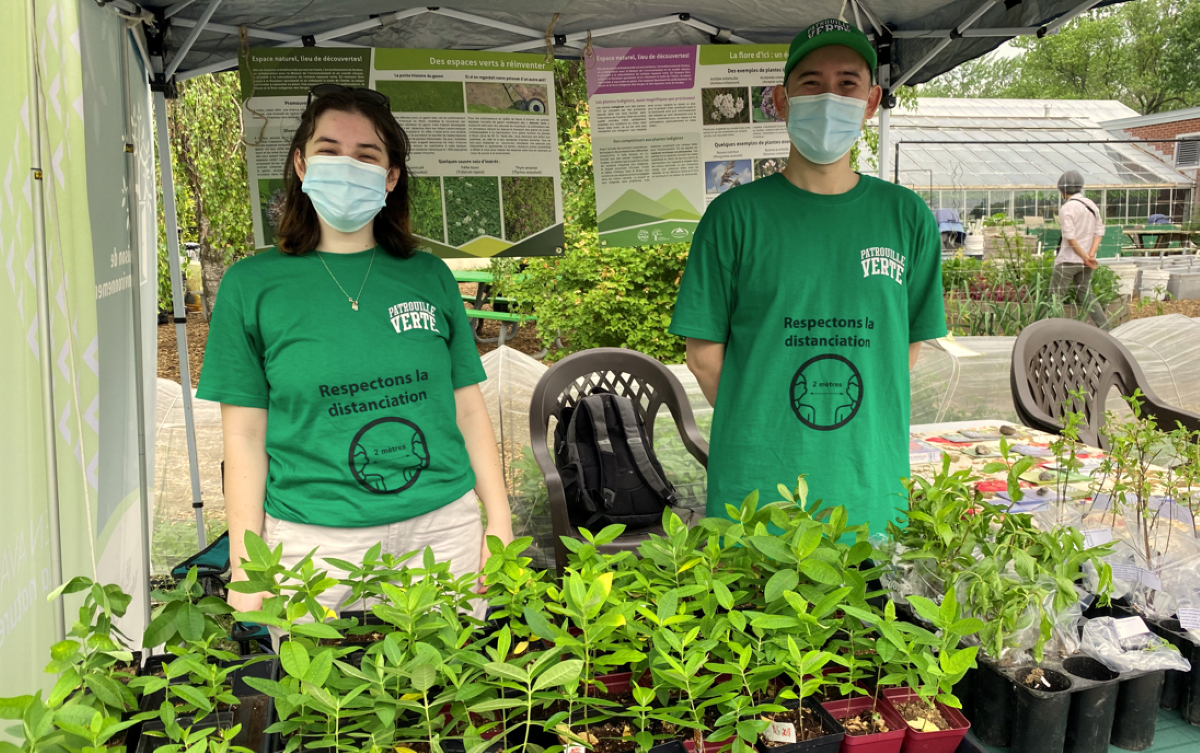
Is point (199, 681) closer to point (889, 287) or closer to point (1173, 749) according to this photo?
point (1173, 749)

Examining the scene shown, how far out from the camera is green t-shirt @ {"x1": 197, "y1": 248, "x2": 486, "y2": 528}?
1.63m

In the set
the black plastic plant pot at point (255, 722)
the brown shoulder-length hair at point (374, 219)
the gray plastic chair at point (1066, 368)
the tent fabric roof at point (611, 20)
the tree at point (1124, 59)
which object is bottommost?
the black plastic plant pot at point (255, 722)

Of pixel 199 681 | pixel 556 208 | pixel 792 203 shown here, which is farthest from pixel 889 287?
pixel 556 208

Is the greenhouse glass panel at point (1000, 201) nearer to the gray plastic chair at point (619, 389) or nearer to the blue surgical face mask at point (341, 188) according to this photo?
the gray plastic chair at point (619, 389)

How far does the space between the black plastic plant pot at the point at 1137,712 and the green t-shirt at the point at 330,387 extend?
4.02 feet

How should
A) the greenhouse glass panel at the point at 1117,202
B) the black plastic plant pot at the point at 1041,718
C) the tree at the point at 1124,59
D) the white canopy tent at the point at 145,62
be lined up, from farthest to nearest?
the tree at the point at 1124,59 → the greenhouse glass panel at the point at 1117,202 → the white canopy tent at the point at 145,62 → the black plastic plant pot at the point at 1041,718

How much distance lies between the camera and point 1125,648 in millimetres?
1241

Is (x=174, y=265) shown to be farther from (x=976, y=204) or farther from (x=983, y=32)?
(x=976, y=204)

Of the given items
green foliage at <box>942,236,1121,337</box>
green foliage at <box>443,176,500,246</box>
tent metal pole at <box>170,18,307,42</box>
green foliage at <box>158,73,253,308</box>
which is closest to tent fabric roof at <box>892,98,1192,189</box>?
green foliage at <box>942,236,1121,337</box>

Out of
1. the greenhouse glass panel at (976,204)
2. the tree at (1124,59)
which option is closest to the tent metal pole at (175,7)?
the greenhouse glass panel at (976,204)

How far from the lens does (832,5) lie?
3.00 meters

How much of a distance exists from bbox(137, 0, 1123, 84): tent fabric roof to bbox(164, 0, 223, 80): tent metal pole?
0.07 meters

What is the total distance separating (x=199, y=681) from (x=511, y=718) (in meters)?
0.38

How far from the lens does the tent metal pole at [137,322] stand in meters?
2.30
